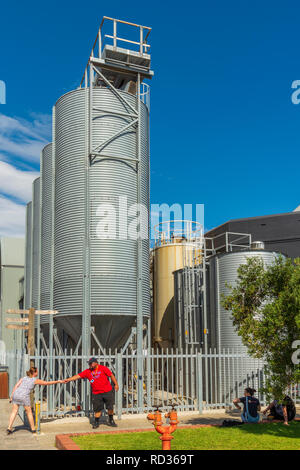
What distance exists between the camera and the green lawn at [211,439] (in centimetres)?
1038

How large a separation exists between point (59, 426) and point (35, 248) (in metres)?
12.7

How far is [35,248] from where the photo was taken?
995 inches

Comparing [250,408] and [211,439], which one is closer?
[211,439]

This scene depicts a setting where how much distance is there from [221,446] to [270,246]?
82.5 ft

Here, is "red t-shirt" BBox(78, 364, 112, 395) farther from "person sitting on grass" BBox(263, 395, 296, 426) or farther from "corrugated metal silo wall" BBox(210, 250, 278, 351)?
"corrugated metal silo wall" BBox(210, 250, 278, 351)

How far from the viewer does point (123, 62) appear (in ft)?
70.2

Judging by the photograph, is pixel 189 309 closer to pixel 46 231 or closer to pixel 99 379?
pixel 46 231

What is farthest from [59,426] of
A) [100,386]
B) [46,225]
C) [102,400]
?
[46,225]

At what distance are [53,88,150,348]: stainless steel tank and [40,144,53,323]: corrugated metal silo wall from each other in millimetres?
1281

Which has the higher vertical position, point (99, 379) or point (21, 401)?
point (99, 379)

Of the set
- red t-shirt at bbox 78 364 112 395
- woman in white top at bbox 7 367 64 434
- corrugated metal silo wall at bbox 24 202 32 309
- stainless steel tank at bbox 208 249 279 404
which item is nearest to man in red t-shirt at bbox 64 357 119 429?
red t-shirt at bbox 78 364 112 395

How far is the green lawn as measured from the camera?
34.0 ft

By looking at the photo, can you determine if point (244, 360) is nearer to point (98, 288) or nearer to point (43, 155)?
point (98, 288)

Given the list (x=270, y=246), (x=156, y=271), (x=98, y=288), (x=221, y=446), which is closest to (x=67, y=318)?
(x=98, y=288)
